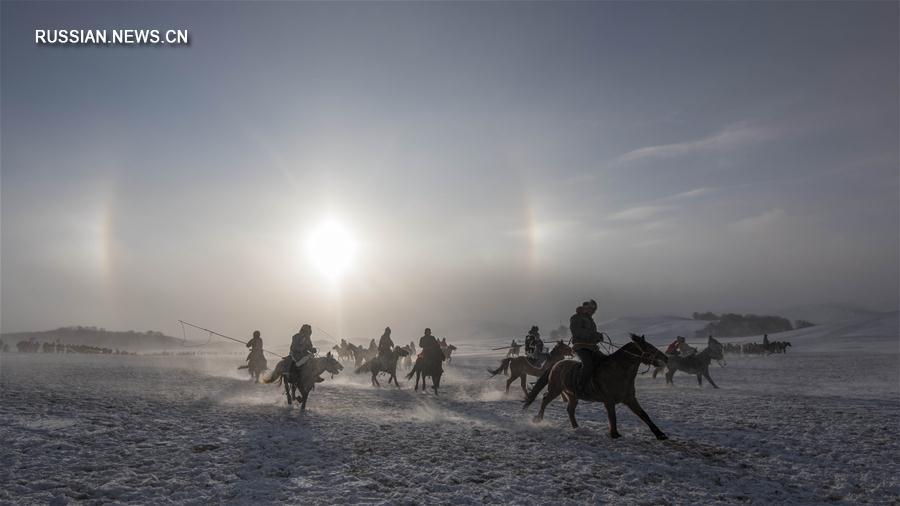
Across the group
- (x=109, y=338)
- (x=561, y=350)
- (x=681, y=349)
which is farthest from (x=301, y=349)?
(x=109, y=338)

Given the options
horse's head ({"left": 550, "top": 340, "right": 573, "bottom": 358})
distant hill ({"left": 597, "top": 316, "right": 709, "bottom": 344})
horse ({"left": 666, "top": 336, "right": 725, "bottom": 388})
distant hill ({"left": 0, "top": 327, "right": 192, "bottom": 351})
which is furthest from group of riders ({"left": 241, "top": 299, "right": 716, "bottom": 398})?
distant hill ({"left": 0, "top": 327, "right": 192, "bottom": 351})

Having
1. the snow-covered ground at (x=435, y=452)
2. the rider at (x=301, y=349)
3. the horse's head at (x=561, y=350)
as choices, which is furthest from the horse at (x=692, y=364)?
→ the rider at (x=301, y=349)

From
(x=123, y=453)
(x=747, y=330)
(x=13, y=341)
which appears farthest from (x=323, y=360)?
(x=13, y=341)

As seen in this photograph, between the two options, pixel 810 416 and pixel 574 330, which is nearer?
pixel 574 330

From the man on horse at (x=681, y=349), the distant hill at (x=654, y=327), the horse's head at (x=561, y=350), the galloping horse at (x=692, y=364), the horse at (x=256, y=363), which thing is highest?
the horse's head at (x=561, y=350)

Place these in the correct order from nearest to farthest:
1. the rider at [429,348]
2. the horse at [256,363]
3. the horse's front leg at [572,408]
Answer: the horse's front leg at [572,408] < the rider at [429,348] < the horse at [256,363]

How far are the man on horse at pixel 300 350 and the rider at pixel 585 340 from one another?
8030mm

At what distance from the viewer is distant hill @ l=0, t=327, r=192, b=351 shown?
454 ft

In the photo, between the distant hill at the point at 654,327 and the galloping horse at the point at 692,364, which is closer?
the galloping horse at the point at 692,364

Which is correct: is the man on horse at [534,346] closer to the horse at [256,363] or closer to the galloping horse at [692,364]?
the galloping horse at [692,364]

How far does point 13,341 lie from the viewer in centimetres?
15750

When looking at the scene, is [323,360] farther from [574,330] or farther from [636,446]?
[636,446]

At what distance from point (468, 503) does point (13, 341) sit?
209324 millimetres

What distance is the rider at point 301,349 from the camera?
1409 centimetres
